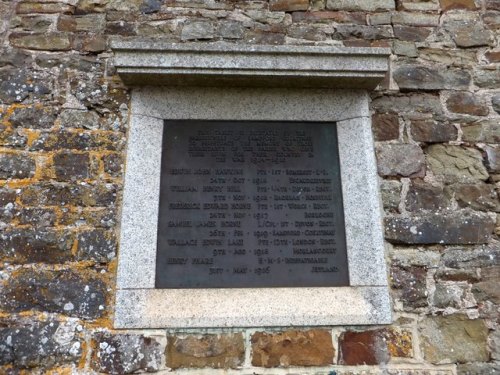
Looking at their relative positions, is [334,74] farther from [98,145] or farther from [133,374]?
[133,374]

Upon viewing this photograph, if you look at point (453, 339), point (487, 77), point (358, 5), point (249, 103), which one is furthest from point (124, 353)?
point (487, 77)

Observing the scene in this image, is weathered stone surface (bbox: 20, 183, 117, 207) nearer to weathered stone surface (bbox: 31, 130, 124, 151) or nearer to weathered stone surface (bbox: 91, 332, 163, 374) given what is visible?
weathered stone surface (bbox: 31, 130, 124, 151)

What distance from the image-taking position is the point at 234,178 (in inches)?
115

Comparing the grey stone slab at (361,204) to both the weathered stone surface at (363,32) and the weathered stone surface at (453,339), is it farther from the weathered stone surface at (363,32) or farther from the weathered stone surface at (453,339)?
the weathered stone surface at (363,32)

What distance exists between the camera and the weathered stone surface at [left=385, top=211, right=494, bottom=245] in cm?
284

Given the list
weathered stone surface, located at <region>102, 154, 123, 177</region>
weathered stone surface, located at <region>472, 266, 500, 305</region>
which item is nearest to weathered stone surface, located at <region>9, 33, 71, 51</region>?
weathered stone surface, located at <region>102, 154, 123, 177</region>

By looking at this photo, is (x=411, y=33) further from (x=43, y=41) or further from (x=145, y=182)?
(x=43, y=41)

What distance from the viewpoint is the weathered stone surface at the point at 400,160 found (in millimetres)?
3000

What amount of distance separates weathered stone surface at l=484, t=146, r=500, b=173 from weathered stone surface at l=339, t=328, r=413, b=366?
1.32 m

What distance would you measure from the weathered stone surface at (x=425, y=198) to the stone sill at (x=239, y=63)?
804 millimetres

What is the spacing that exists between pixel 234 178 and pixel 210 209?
0.27m

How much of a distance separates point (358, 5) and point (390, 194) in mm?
1569

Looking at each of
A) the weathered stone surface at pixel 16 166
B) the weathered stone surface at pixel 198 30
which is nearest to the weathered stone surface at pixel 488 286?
the weathered stone surface at pixel 198 30

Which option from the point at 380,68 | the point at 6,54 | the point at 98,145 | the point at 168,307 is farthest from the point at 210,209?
the point at 6,54
